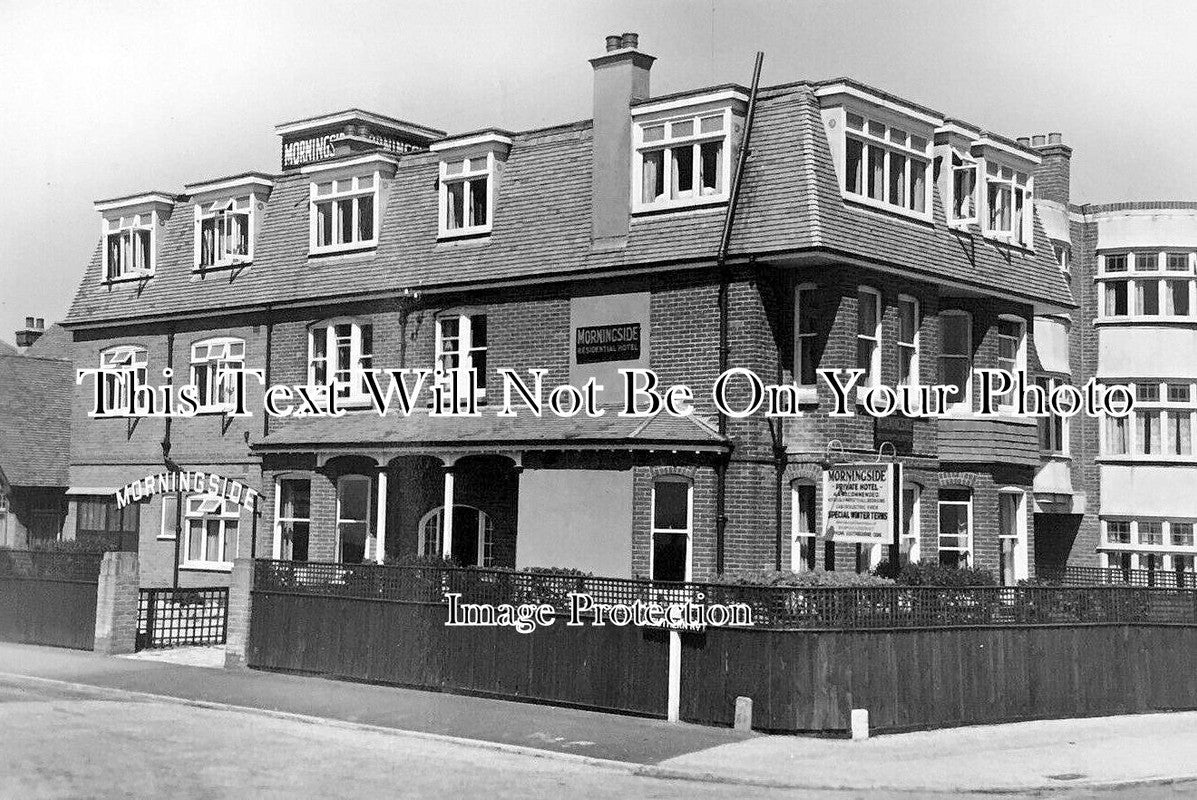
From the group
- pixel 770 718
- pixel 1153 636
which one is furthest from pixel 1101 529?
pixel 770 718

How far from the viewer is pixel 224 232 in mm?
34094

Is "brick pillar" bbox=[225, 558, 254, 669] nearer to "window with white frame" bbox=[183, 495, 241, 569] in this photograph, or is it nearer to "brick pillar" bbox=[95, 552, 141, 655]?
"brick pillar" bbox=[95, 552, 141, 655]

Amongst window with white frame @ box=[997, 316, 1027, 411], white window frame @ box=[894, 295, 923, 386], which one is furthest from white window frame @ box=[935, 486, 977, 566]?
window with white frame @ box=[997, 316, 1027, 411]

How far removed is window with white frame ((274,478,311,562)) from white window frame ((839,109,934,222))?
13.4 metres

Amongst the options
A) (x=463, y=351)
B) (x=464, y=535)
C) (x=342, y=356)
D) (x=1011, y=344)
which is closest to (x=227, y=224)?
(x=342, y=356)

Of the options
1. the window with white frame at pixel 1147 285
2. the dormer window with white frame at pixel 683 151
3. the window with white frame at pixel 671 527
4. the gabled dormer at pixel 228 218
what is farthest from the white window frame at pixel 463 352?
the window with white frame at pixel 1147 285

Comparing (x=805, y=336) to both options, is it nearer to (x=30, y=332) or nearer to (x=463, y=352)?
(x=463, y=352)

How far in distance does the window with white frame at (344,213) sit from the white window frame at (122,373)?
6200mm

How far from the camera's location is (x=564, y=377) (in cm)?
2744

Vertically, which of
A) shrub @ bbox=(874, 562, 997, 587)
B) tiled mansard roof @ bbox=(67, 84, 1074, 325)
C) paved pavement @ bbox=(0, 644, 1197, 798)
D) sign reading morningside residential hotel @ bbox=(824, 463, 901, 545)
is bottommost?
paved pavement @ bbox=(0, 644, 1197, 798)

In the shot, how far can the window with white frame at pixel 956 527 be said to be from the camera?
91.4 ft

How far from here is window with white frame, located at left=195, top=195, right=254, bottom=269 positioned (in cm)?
3356

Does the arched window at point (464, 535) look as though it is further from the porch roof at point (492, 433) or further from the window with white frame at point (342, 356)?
the window with white frame at point (342, 356)

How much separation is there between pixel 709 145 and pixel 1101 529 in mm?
15956
